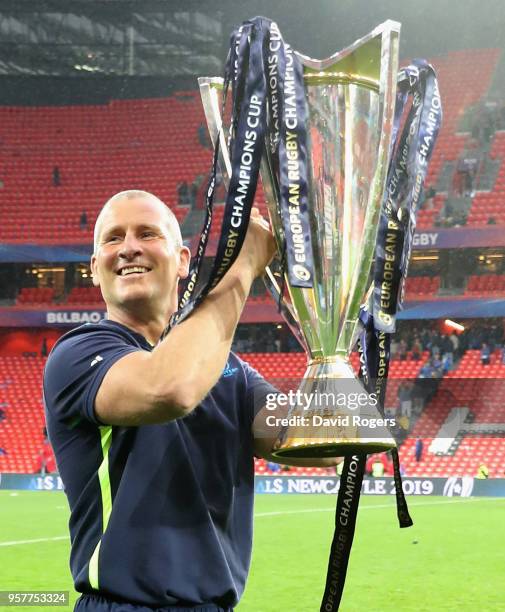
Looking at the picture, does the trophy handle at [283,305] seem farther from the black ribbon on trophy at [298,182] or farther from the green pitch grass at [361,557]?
the green pitch grass at [361,557]

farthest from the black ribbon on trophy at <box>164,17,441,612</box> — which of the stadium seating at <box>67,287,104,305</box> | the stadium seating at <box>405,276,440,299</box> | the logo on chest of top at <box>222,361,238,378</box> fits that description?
the stadium seating at <box>67,287,104,305</box>

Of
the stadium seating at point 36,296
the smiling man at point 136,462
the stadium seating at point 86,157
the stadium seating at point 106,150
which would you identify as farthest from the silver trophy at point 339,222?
the stadium seating at point 36,296

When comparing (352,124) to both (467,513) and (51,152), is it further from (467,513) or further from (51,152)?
(51,152)

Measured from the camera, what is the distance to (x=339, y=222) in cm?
158

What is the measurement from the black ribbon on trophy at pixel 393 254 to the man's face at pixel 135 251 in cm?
34

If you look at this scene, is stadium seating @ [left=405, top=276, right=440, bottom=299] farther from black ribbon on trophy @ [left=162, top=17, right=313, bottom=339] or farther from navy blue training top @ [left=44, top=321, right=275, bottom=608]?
black ribbon on trophy @ [left=162, top=17, right=313, bottom=339]

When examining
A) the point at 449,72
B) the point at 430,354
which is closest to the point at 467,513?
the point at 430,354

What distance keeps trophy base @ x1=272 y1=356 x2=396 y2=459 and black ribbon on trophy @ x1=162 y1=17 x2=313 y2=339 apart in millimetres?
177

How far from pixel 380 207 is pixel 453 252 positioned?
19.9 metres

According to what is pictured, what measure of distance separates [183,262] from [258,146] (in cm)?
37

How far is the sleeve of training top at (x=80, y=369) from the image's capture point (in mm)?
1526

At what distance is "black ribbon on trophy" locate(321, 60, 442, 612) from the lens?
4.99 feet

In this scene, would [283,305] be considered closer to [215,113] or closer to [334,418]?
[334,418]

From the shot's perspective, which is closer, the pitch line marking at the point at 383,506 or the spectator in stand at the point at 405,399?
the spectator in stand at the point at 405,399
